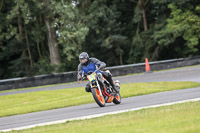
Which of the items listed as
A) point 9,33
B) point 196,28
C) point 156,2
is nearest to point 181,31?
point 196,28

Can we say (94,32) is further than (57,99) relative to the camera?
Yes

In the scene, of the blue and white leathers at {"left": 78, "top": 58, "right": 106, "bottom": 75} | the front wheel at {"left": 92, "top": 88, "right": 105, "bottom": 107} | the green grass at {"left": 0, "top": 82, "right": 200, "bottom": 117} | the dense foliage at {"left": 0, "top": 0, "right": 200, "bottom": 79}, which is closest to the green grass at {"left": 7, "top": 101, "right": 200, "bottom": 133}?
the front wheel at {"left": 92, "top": 88, "right": 105, "bottom": 107}

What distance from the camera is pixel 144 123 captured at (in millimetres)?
8070

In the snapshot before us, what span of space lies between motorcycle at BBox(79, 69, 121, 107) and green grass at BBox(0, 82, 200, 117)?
8.73 feet

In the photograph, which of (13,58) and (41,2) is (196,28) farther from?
(13,58)

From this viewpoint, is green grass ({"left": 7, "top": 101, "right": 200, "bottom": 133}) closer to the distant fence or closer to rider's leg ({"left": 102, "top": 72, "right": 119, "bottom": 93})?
rider's leg ({"left": 102, "top": 72, "right": 119, "bottom": 93})

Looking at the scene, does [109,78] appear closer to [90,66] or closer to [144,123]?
[90,66]

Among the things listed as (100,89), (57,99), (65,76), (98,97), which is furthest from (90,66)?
(65,76)

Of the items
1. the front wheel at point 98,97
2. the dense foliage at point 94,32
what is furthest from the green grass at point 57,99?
the dense foliage at point 94,32

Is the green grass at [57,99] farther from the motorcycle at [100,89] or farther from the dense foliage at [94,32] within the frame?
the dense foliage at [94,32]

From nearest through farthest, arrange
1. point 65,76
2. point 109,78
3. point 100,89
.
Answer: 1. point 100,89
2. point 109,78
3. point 65,76

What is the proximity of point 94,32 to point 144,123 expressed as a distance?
35314 mm

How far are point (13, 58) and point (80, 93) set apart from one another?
92.1 feet

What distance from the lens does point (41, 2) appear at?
37.5m
